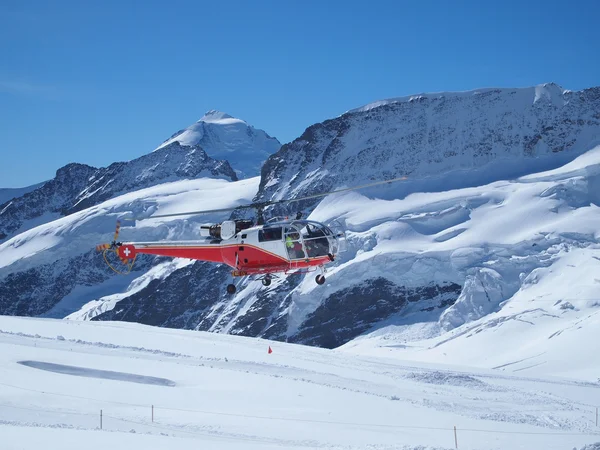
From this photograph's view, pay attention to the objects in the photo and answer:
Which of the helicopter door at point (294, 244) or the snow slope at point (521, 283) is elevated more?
the helicopter door at point (294, 244)

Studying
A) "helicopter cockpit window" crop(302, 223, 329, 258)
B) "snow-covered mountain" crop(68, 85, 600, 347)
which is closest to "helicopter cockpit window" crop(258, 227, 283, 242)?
"helicopter cockpit window" crop(302, 223, 329, 258)

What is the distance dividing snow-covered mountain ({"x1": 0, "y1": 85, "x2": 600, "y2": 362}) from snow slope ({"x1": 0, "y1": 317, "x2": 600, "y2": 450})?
45396 mm

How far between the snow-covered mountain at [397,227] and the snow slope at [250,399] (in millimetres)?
45396

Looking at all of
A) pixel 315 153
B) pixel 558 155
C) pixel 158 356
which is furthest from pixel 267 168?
pixel 158 356

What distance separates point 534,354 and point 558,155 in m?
79.7

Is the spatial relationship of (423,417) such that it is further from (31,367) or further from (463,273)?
(463,273)

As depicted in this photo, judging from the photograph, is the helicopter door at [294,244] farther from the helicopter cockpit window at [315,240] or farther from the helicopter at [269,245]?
the helicopter cockpit window at [315,240]

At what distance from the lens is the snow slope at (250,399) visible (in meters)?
23.2

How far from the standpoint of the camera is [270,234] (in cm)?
3281

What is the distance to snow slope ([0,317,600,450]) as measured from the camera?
23.2 m

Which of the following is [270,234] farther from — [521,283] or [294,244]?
[521,283]

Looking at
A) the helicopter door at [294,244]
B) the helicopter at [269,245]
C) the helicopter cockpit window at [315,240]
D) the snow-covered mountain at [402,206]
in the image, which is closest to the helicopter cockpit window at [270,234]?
the helicopter at [269,245]

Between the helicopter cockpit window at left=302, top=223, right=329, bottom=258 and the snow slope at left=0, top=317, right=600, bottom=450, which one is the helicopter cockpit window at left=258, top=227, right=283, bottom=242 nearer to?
the helicopter cockpit window at left=302, top=223, right=329, bottom=258

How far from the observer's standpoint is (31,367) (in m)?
32.0
